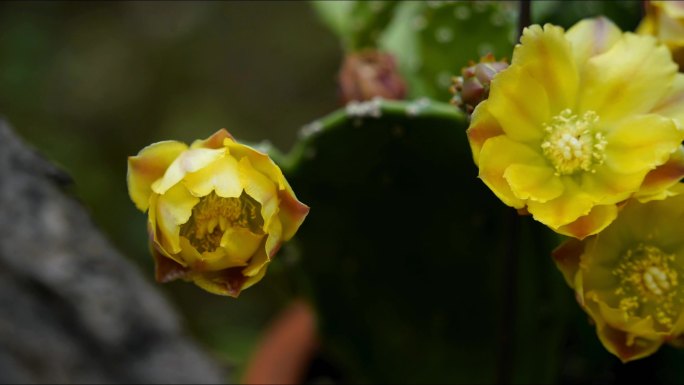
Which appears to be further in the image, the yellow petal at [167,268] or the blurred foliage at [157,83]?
the blurred foliage at [157,83]

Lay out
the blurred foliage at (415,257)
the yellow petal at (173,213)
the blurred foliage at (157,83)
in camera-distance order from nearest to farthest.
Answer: the yellow petal at (173,213)
the blurred foliage at (415,257)
the blurred foliage at (157,83)

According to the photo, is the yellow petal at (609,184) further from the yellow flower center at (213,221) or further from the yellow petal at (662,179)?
the yellow flower center at (213,221)

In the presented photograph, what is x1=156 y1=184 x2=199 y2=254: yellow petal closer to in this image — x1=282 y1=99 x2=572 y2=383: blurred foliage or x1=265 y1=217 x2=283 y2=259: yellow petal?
x1=265 y1=217 x2=283 y2=259: yellow petal

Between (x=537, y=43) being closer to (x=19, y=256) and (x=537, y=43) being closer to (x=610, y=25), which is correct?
(x=610, y=25)

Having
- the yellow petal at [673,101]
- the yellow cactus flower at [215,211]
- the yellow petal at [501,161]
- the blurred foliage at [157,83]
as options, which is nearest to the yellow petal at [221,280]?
the yellow cactus flower at [215,211]

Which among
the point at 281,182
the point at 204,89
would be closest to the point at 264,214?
the point at 281,182

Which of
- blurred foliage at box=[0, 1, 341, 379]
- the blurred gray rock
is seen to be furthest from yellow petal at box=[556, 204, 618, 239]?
blurred foliage at box=[0, 1, 341, 379]

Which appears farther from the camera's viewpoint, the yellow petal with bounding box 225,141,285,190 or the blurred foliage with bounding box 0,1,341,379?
the blurred foliage with bounding box 0,1,341,379
